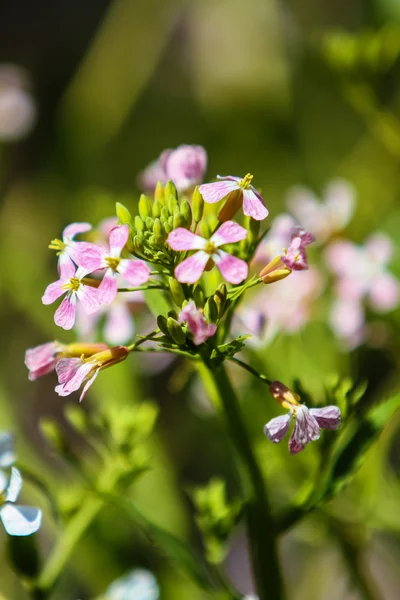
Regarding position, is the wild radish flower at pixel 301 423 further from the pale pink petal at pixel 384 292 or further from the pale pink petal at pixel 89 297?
the pale pink petal at pixel 384 292

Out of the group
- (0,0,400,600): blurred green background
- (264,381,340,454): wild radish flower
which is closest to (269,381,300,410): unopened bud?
(264,381,340,454): wild radish flower

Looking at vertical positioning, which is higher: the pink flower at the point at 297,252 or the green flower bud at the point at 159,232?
the pink flower at the point at 297,252

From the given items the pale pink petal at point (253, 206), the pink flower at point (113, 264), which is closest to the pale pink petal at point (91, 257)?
the pink flower at point (113, 264)

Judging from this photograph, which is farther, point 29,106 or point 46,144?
point 46,144

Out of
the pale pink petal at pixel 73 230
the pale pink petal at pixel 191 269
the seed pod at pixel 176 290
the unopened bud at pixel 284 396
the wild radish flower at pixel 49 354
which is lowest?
the wild radish flower at pixel 49 354

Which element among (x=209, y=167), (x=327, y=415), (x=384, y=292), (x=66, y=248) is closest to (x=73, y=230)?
(x=66, y=248)

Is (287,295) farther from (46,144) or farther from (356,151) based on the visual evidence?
(46,144)

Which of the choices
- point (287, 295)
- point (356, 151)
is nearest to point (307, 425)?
point (287, 295)
